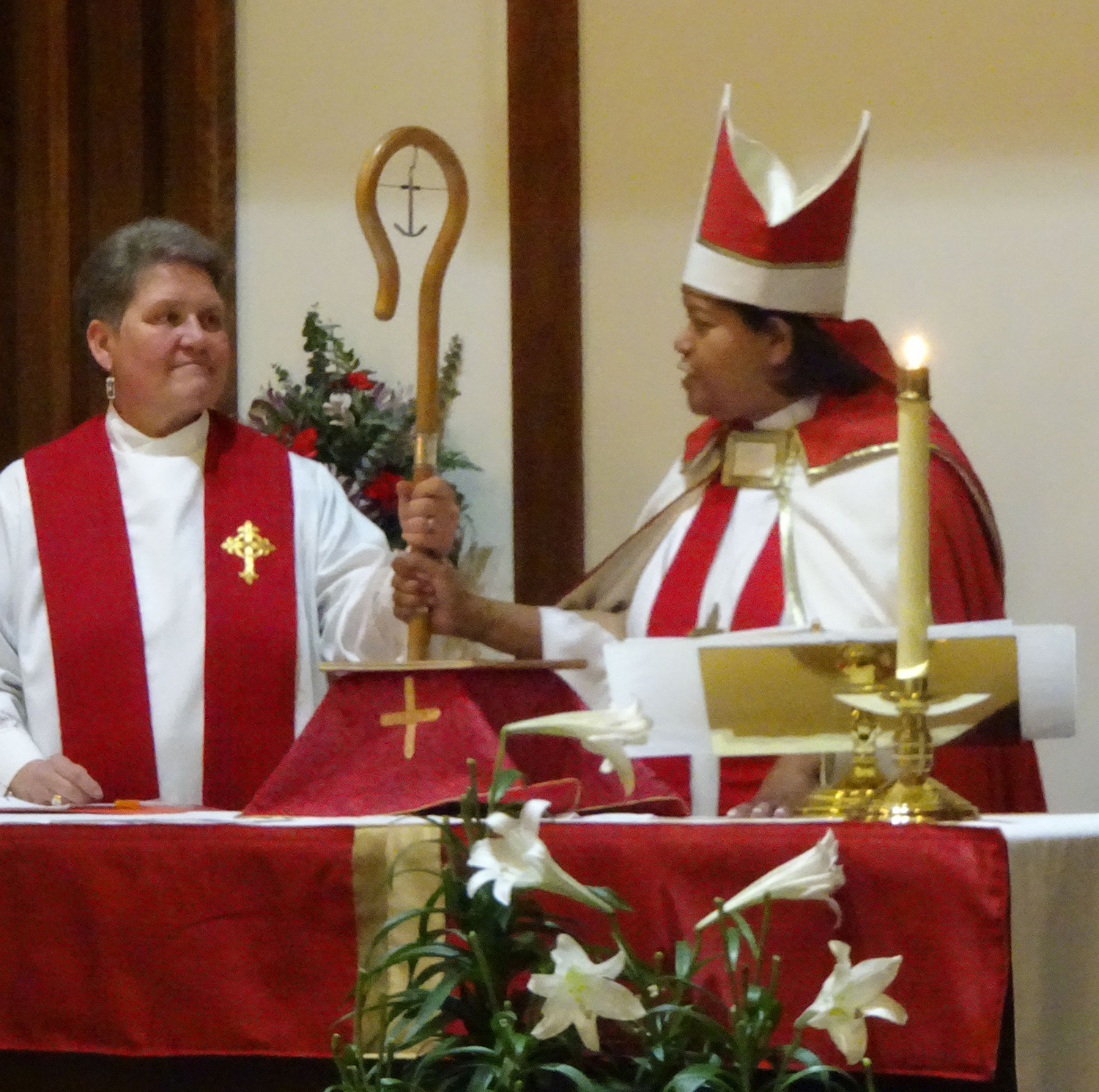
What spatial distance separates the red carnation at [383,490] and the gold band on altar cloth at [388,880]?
2336 millimetres

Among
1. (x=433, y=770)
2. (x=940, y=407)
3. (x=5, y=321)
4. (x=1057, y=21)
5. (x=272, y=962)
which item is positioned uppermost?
(x=1057, y=21)

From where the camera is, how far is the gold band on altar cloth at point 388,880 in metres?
1.92

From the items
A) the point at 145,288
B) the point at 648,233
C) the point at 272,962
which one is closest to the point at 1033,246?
the point at 648,233

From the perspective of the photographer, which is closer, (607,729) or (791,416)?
(607,729)

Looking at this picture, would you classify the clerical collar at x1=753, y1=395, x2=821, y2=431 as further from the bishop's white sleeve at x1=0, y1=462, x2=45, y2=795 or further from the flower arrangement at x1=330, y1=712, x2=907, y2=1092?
the flower arrangement at x1=330, y1=712, x2=907, y2=1092

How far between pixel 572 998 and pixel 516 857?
0.43 ft

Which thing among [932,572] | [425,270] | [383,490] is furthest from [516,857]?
[383,490]

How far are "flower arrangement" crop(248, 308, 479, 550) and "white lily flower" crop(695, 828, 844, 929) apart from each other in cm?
263

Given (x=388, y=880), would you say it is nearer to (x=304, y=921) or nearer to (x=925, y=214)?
(x=304, y=921)

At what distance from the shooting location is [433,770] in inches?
86.9

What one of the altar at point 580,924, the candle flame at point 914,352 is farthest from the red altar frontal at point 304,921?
the candle flame at point 914,352

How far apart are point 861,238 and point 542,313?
2.53 ft

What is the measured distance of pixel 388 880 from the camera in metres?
1.92

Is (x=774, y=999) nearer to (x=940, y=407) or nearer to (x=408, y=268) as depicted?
(x=940, y=407)
